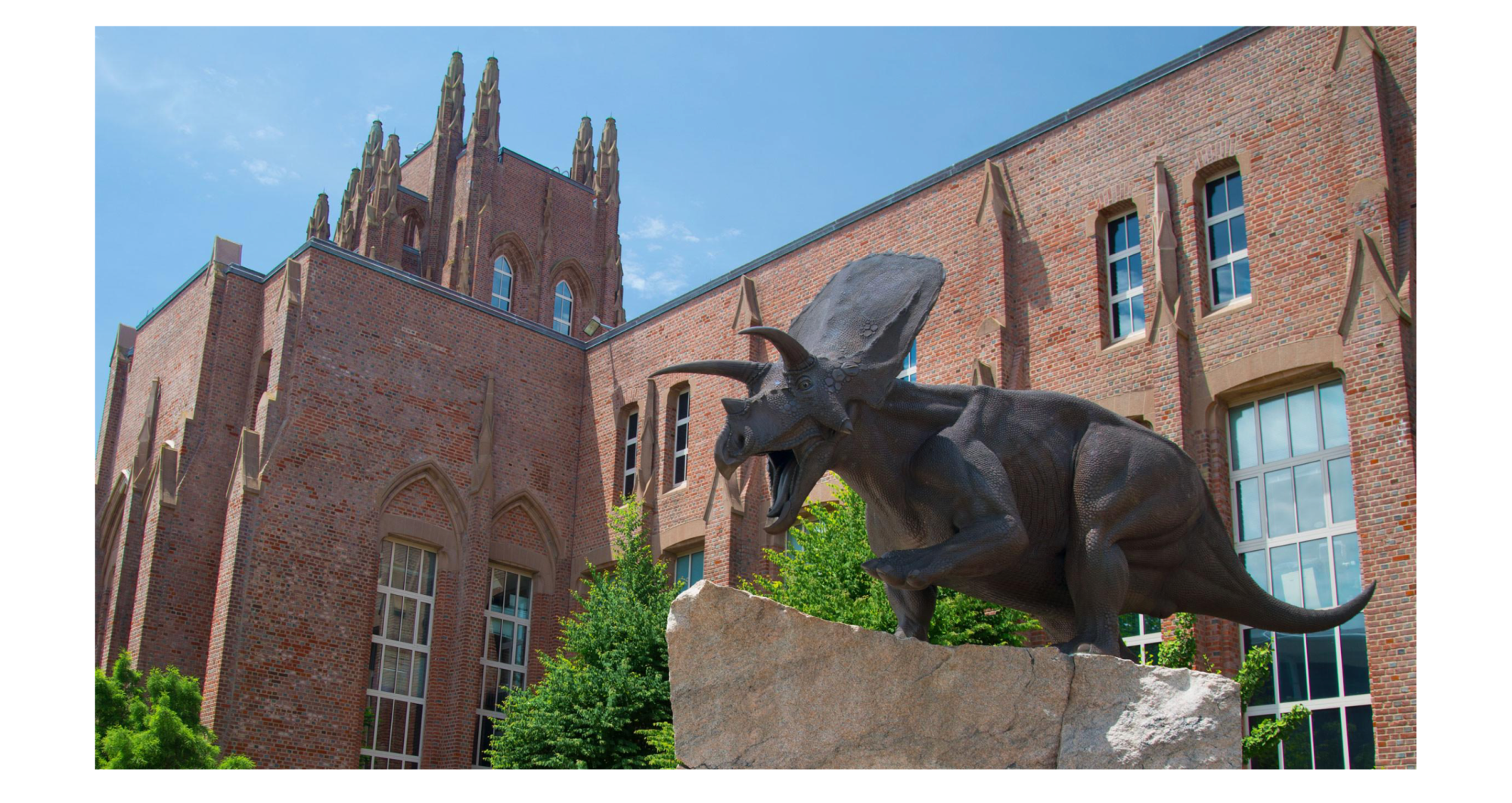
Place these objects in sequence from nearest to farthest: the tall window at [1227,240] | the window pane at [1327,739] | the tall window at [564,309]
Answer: the window pane at [1327,739], the tall window at [1227,240], the tall window at [564,309]

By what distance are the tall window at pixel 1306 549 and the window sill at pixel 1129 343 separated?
5.18 ft

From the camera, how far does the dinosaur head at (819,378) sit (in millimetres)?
5047

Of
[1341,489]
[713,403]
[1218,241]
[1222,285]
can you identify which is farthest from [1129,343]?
[713,403]

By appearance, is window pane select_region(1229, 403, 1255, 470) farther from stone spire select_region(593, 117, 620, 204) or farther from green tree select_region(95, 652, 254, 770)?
stone spire select_region(593, 117, 620, 204)

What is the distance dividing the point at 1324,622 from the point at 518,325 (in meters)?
22.4

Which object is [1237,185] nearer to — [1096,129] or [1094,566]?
[1096,129]

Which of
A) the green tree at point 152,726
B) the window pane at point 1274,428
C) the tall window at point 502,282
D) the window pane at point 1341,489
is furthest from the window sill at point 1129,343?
the tall window at point 502,282

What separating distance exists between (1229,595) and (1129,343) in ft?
43.7

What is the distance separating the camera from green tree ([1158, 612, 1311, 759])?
15062 mm

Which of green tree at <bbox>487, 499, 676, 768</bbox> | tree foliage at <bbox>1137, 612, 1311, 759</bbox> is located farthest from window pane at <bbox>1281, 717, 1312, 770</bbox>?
green tree at <bbox>487, 499, 676, 768</bbox>

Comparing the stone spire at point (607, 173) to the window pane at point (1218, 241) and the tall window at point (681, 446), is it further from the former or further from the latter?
the window pane at point (1218, 241)

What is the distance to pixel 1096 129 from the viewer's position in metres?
20.2

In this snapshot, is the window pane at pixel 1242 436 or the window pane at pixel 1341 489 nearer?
the window pane at pixel 1341 489

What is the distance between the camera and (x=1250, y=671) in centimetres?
1566
